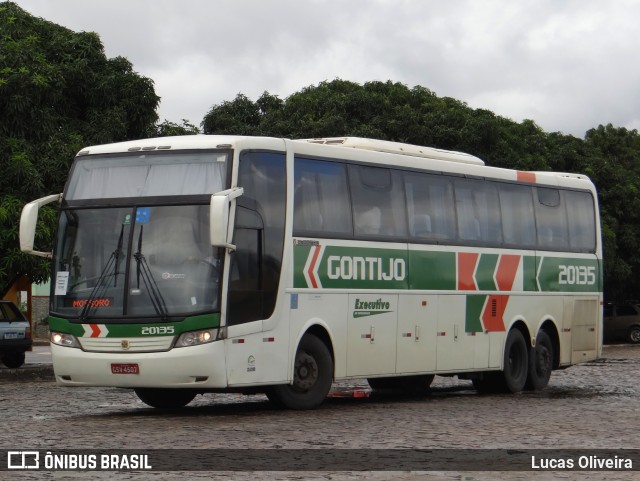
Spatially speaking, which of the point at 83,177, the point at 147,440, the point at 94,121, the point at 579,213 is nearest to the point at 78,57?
the point at 94,121

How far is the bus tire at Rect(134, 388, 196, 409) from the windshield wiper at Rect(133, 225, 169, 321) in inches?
90.2

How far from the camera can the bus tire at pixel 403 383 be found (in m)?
23.5

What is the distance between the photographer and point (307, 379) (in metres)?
18.5

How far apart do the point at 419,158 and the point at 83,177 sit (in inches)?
221

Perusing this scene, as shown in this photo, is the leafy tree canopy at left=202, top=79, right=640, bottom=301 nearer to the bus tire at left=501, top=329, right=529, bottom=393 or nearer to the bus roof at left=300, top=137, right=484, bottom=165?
the bus tire at left=501, top=329, right=529, bottom=393

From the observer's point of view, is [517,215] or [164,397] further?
[517,215]

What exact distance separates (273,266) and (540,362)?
8160 mm

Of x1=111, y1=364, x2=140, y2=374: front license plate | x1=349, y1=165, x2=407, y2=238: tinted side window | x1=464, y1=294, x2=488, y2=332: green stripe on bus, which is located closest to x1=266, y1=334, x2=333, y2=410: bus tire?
x1=349, y1=165, x2=407, y2=238: tinted side window

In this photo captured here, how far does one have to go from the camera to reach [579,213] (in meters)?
25.7

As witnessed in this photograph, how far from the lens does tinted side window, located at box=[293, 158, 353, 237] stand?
60.5ft

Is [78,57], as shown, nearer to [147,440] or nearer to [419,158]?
[419,158]

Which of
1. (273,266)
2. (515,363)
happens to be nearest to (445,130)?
(515,363)

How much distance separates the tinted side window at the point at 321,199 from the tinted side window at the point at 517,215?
4.71 meters

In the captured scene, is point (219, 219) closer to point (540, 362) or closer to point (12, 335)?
point (540, 362)
